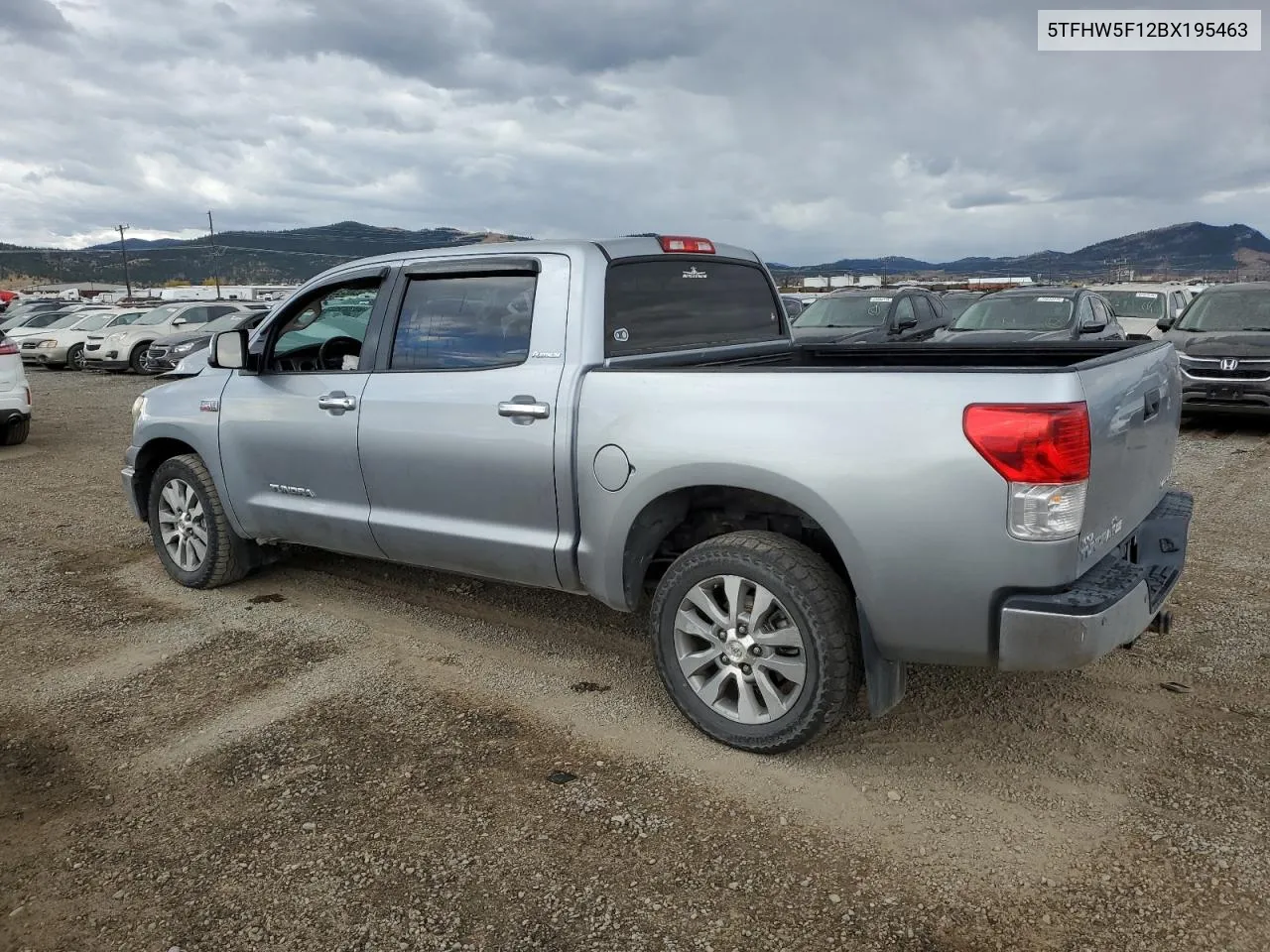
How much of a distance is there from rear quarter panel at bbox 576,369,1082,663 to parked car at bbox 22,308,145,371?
23079 millimetres

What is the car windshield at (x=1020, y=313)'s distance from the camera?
1189cm

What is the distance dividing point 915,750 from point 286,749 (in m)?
2.35

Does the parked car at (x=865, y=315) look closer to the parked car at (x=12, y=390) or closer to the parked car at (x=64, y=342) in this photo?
the parked car at (x=12, y=390)

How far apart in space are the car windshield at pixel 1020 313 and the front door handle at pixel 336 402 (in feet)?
32.2

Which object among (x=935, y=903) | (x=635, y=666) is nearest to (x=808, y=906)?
(x=935, y=903)

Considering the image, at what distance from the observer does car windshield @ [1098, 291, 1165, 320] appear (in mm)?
16969

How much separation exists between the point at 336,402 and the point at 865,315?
10.9 meters

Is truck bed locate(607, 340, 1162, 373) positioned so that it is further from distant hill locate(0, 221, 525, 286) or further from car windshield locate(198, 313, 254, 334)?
distant hill locate(0, 221, 525, 286)

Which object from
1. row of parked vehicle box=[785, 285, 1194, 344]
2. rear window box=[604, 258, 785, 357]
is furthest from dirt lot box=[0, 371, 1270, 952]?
row of parked vehicle box=[785, 285, 1194, 344]

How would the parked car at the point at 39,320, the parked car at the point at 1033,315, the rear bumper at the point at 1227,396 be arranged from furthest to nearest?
1. the parked car at the point at 39,320
2. the parked car at the point at 1033,315
3. the rear bumper at the point at 1227,396

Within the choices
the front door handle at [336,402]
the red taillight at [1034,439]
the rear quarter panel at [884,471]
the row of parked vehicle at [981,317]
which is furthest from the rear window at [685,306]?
the row of parked vehicle at [981,317]

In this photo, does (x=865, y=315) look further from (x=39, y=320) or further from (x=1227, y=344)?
(x=39, y=320)

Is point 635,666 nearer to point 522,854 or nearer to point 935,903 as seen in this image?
point 522,854

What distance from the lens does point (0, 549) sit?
21.1 ft
